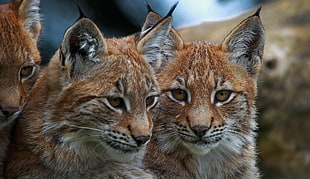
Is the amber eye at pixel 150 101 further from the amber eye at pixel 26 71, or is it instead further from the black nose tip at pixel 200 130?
the amber eye at pixel 26 71

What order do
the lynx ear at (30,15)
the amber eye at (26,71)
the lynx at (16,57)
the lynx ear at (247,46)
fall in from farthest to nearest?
the lynx ear at (247,46) < the lynx ear at (30,15) < the amber eye at (26,71) < the lynx at (16,57)

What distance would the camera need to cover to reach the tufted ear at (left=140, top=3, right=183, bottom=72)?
6762 mm

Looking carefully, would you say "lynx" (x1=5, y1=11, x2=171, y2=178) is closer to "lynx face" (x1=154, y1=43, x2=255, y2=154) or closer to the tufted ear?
the tufted ear

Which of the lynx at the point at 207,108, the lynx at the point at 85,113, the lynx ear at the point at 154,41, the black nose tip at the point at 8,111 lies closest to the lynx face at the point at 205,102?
the lynx at the point at 207,108

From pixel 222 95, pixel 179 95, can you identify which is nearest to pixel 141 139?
pixel 179 95

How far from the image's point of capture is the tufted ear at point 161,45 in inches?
266

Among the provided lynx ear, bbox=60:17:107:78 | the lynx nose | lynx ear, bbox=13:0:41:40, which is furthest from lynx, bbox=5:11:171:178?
lynx ear, bbox=13:0:41:40

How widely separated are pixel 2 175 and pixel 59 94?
981 mm

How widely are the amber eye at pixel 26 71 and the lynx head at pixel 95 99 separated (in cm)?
18

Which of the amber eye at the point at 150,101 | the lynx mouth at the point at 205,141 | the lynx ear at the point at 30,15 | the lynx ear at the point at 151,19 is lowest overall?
the lynx mouth at the point at 205,141

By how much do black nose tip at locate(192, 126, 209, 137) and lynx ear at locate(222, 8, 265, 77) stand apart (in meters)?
0.98

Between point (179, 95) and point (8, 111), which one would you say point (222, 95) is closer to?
point (179, 95)

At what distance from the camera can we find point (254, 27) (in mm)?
7121

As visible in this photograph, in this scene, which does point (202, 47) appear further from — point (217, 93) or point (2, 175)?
point (2, 175)
